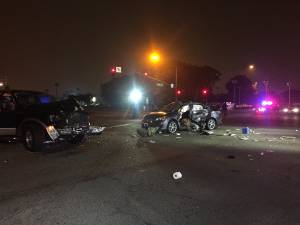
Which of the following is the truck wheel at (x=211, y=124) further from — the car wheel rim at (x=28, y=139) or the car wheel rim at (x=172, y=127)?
the car wheel rim at (x=28, y=139)

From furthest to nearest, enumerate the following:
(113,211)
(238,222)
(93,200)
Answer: (93,200)
(113,211)
(238,222)

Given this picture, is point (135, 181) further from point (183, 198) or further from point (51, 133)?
point (51, 133)

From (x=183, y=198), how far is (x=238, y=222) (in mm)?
1607

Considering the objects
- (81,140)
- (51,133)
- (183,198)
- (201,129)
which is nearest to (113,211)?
(183,198)

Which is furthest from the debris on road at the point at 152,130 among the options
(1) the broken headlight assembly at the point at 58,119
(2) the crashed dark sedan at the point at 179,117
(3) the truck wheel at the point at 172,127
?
(1) the broken headlight assembly at the point at 58,119

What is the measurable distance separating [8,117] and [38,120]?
1.53 meters

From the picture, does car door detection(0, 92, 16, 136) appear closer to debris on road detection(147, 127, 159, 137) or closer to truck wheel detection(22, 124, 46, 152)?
truck wheel detection(22, 124, 46, 152)

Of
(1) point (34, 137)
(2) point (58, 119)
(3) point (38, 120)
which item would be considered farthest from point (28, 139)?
(2) point (58, 119)

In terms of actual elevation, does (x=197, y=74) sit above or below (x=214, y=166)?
above

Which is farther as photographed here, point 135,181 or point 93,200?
point 135,181

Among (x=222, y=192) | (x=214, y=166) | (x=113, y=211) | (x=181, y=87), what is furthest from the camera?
(x=181, y=87)

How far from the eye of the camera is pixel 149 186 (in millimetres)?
8930

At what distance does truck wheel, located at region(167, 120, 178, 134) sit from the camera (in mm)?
21397

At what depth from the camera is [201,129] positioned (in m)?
23.1
